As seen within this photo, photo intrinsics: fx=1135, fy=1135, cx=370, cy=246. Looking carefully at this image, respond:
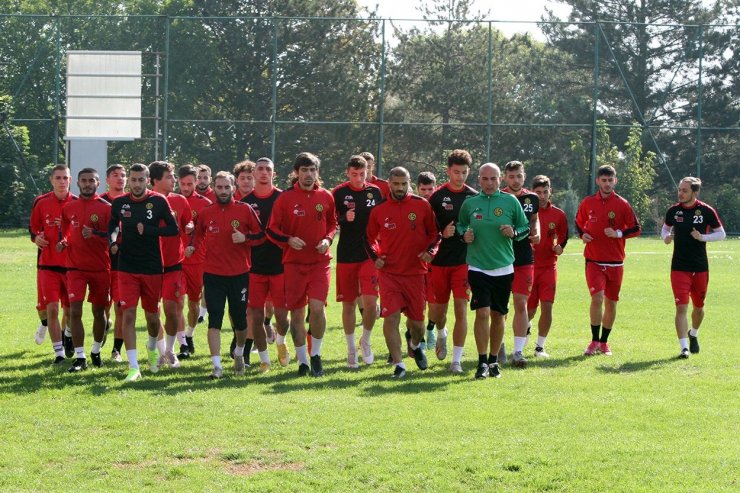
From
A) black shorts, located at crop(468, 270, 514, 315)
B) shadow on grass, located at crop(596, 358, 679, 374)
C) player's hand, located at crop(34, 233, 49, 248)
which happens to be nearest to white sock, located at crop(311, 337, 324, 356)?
black shorts, located at crop(468, 270, 514, 315)

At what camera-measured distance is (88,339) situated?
14.6 metres

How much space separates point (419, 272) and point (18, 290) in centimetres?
1177

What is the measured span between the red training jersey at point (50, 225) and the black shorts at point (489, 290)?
4.55 meters

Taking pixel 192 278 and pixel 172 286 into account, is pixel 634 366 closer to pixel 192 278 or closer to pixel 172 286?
pixel 172 286

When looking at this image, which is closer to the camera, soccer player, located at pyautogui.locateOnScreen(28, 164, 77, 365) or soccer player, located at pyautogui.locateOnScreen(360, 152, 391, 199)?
soccer player, located at pyautogui.locateOnScreen(28, 164, 77, 365)

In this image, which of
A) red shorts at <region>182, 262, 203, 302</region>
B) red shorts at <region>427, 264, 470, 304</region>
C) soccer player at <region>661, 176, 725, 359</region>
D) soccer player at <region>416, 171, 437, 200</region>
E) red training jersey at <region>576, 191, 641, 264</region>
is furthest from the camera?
red shorts at <region>182, 262, 203, 302</region>

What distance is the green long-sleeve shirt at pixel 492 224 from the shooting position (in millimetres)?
11312

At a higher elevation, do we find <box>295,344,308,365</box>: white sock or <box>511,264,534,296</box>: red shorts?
<box>511,264,534,296</box>: red shorts

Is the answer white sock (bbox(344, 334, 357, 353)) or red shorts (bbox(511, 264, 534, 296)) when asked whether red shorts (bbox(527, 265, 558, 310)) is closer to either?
red shorts (bbox(511, 264, 534, 296))

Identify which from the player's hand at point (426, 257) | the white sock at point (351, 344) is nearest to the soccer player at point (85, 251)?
the white sock at point (351, 344)

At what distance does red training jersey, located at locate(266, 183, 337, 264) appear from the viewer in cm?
1170

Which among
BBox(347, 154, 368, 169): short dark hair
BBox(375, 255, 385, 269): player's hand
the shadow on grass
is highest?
BBox(347, 154, 368, 169): short dark hair

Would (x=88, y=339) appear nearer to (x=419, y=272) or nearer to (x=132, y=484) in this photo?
(x=419, y=272)

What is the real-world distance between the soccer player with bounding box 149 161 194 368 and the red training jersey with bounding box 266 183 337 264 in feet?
4.13
